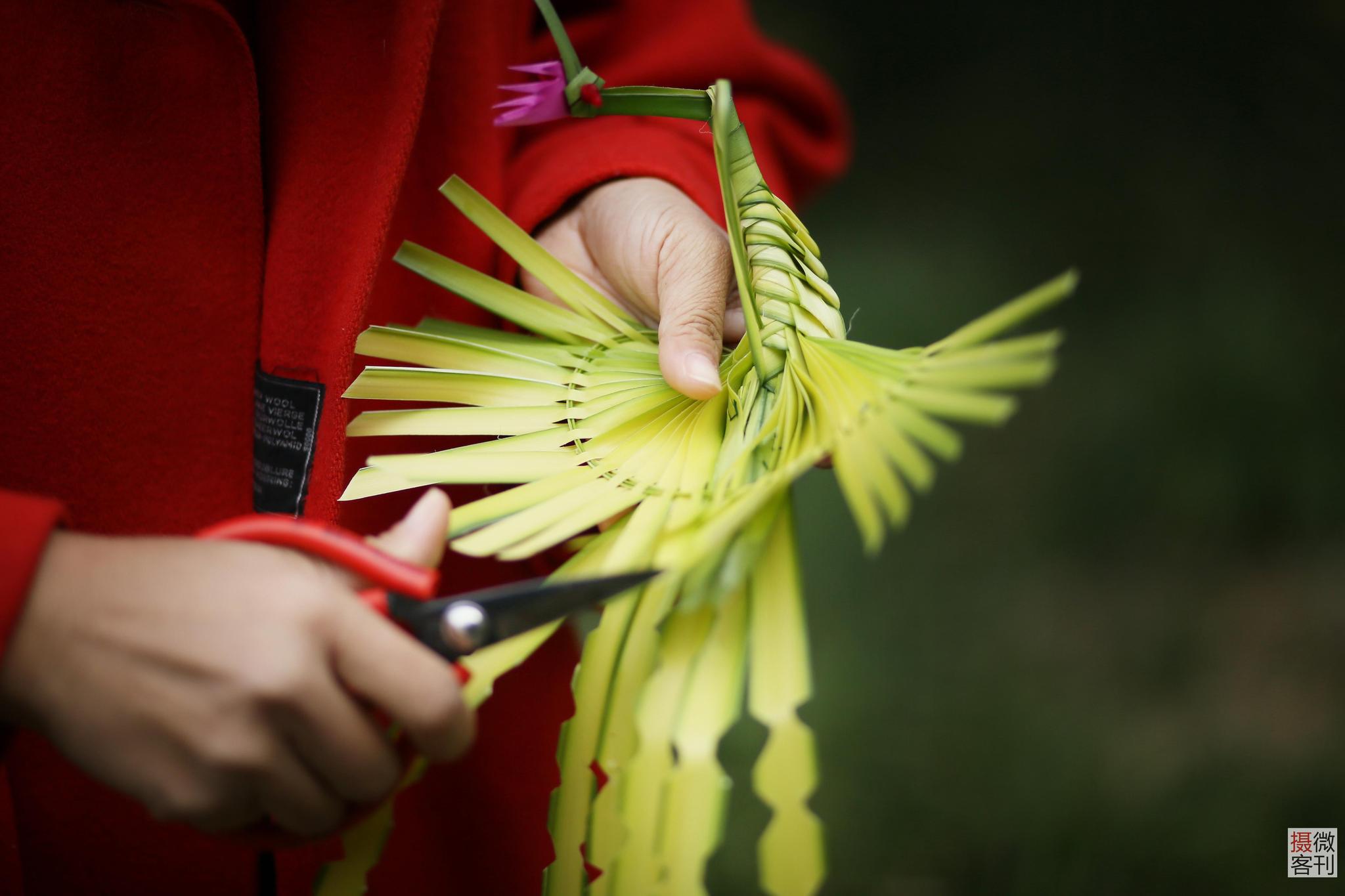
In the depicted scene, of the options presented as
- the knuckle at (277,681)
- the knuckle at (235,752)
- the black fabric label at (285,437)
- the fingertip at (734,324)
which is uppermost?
the fingertip at (734,324)

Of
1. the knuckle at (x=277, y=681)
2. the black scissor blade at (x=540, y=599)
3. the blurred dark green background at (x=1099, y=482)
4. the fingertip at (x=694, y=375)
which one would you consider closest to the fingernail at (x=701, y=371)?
the fingertip at (x=694, y=375)

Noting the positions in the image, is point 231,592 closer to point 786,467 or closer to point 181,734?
point 181,734

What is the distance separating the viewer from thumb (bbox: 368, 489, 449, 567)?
32 cm

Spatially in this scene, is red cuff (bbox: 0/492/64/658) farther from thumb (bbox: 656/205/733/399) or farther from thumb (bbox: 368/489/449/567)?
thumb (bbox: 656/205/733/399)

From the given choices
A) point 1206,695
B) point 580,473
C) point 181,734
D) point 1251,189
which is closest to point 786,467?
point 580,473

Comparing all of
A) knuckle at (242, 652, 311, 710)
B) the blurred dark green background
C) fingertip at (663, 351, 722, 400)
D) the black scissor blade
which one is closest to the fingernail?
fingertip at (663, 351, 722, 400)

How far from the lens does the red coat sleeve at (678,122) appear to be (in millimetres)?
560

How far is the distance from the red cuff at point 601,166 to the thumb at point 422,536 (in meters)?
0.26

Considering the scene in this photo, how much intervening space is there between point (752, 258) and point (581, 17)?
41 centimetres

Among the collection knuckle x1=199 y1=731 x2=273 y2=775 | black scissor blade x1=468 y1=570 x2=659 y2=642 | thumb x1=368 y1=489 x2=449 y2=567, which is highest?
thumb x1=368 y1=489 x2=449 y2=567

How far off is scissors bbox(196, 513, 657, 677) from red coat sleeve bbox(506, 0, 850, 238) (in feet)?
1.03

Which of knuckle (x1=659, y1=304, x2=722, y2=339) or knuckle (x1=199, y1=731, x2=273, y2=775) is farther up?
knuckle (x1=659, y1=304, x2=722, y2=339)

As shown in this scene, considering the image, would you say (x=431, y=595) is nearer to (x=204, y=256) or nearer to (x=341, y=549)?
(x=341, y=549)

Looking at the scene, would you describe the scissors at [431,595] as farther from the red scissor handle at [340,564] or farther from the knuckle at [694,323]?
the knuckle at [694,323]
